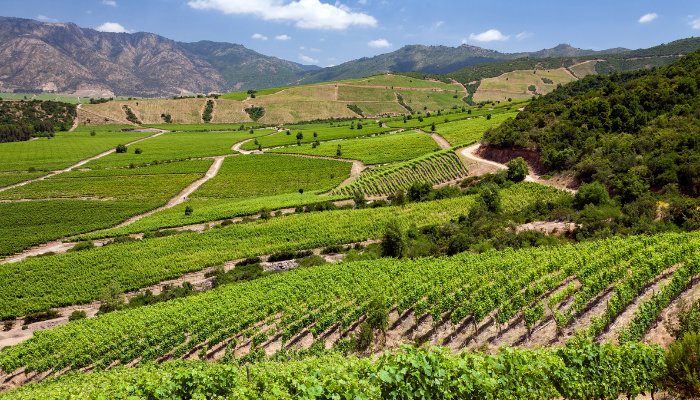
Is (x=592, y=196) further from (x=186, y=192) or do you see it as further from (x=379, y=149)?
(x=186, y=192)

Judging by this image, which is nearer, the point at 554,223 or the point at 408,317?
the point at 408,317

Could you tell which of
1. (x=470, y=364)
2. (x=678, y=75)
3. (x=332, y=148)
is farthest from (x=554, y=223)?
(x=332, y=148)

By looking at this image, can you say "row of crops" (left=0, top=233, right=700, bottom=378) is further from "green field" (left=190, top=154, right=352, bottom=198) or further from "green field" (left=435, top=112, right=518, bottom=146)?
"green field" (left=435, top=112, right=518, bottom=146)

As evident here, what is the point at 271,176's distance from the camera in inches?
3863

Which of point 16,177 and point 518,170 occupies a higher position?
point 16,177

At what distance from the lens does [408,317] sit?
2514cm

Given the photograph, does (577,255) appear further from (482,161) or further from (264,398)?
(482,161)

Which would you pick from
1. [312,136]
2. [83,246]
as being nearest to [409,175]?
[83,246]

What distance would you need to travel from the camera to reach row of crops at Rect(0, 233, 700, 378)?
70.0 feet

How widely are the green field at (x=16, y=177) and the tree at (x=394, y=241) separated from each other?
108298 millimetres

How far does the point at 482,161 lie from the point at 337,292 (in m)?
63.1

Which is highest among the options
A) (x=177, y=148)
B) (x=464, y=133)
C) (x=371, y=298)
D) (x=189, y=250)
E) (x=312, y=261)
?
(x=177, y=148)

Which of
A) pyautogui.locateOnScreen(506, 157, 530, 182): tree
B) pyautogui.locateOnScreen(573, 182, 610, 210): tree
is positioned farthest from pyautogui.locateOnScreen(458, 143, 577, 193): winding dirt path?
pyautogui.locateOnScreen(573, 182, 610, 210): tree

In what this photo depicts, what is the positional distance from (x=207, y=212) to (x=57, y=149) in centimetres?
10801
